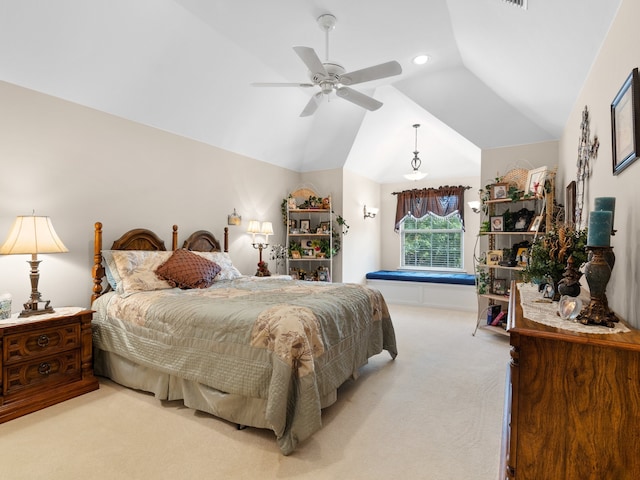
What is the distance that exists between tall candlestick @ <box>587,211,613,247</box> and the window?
17.3 feet

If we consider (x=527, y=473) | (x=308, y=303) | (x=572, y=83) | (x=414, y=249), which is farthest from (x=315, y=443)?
(x=414, y=249)

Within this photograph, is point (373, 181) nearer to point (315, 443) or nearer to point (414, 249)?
point (414, 249)

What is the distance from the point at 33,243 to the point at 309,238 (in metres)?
3.96

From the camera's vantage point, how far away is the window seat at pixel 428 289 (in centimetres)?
557

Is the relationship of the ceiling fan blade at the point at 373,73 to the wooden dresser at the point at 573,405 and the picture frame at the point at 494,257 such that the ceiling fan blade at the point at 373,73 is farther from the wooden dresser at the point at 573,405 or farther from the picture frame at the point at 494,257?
the picture frame at the point at 494,257

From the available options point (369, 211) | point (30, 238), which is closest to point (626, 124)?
point (30, 238)

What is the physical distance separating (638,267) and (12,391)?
147 inches

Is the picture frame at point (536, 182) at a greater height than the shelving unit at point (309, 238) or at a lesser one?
greater

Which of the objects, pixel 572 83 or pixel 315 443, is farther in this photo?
pixel 572 83

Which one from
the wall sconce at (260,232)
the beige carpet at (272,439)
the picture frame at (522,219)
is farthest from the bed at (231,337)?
the picture frame at (522,219)

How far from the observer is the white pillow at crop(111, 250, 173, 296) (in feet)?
9.78

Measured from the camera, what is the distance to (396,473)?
1.74 m

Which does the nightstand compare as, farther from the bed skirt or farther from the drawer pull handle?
the bed skirt

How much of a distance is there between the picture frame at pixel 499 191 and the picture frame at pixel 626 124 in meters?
2.61
